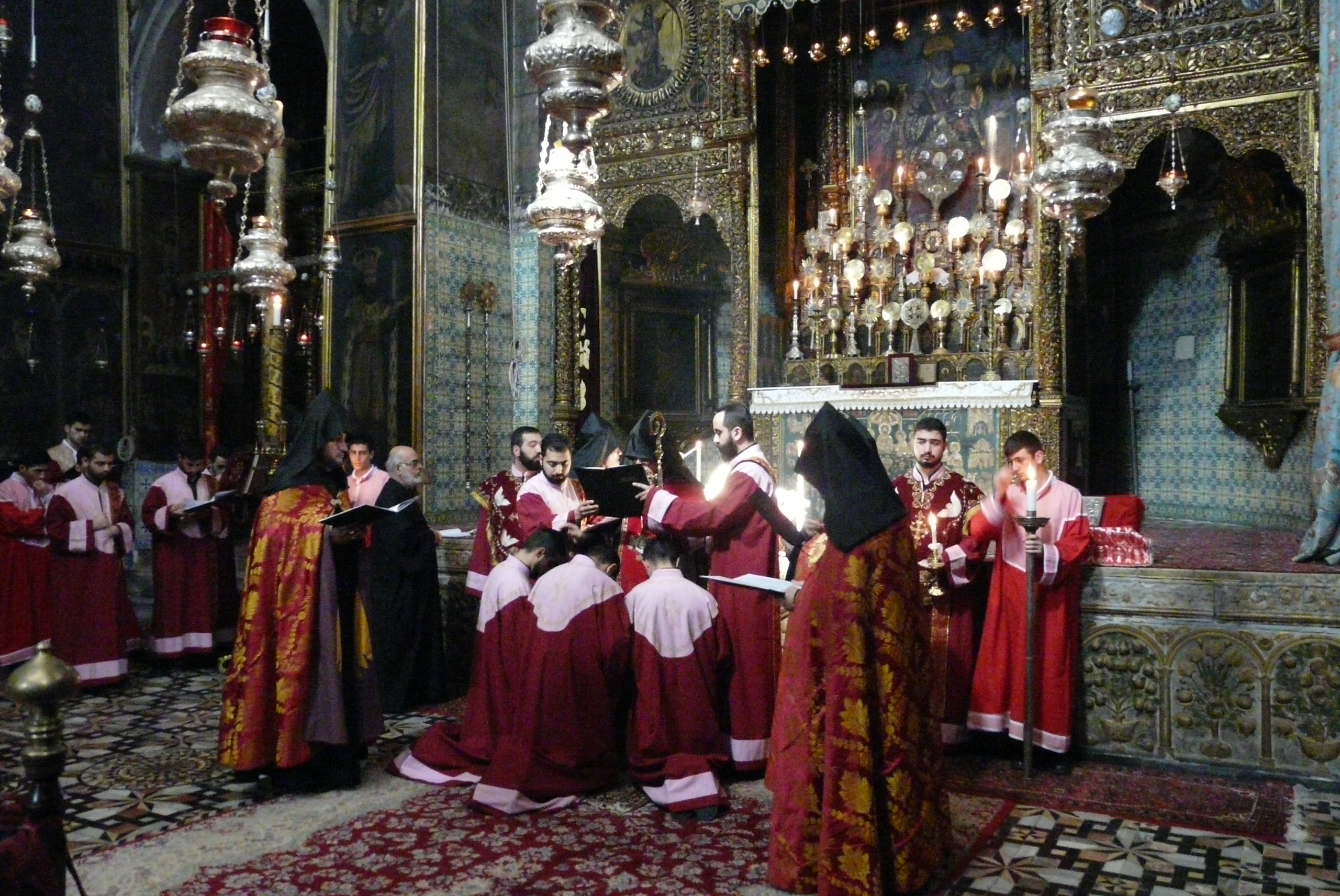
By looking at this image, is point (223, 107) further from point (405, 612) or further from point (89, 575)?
point (89, 575)

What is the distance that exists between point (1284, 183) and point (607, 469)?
8.60 metres

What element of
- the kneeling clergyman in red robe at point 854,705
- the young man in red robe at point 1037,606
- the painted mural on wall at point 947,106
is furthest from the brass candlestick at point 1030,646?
the painted mural on wall at point 947,106

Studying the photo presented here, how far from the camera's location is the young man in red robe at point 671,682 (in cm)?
558

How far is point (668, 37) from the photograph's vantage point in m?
12.3

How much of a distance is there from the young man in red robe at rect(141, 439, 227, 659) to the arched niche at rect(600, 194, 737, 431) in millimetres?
4954

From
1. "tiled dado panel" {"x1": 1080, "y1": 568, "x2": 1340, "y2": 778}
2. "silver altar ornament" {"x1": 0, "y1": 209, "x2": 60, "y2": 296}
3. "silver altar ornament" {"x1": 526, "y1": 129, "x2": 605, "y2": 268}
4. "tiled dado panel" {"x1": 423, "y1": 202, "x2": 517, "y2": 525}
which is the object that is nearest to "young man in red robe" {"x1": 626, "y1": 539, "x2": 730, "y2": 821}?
"tiled dado panel" {"x1": 1080, "y1": 568, "x2": 1340, "y2": 778}

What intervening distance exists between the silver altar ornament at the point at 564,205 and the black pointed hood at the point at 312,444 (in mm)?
2414

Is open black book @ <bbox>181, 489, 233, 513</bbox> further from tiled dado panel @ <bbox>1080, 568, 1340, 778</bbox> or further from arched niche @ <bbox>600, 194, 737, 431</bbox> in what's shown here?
tiled dado panel @ <bbox>1080, 568, 1340, 778</bbox>

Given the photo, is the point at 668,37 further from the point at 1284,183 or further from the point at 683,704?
the point at 683,704

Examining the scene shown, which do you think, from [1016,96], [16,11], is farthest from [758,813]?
[16,11]

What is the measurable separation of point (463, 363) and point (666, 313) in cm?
274

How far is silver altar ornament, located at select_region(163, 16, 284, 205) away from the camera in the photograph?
13.9 ft

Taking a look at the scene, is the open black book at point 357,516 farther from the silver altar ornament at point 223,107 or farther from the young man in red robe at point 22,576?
the young man in red robe at point 22,576

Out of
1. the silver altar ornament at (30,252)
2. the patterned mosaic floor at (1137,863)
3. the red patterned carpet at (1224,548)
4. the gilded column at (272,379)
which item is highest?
the silver altar ornament at (30,252)
